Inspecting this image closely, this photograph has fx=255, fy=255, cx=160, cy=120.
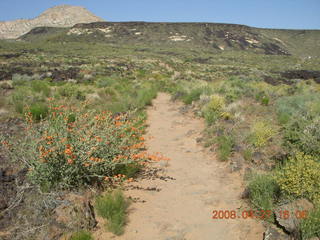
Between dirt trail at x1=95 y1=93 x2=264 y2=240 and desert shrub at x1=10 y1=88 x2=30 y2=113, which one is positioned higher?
desert shrub at x1=10 y1=88 x2=30 y2=113

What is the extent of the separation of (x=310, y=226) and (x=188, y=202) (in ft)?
6.19

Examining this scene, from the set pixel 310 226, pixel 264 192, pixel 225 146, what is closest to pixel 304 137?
pixel 225 146

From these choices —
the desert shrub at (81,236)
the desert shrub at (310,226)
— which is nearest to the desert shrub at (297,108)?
the desert shrub at (310,226)

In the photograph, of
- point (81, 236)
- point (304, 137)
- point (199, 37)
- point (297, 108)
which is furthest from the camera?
point (199, 37)

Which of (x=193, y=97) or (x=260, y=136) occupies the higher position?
(x=193, y=97)

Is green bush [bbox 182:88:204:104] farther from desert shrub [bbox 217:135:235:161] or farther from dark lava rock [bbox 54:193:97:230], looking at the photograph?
dark lava rock [bbox 54:193:97:230]

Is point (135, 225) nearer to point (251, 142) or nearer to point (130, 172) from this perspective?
point (130, 172)

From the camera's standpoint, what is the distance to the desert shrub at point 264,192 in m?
3.94

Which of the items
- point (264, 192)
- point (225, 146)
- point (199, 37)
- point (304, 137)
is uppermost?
point (199, 37)

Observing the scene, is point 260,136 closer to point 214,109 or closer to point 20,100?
point 214,109

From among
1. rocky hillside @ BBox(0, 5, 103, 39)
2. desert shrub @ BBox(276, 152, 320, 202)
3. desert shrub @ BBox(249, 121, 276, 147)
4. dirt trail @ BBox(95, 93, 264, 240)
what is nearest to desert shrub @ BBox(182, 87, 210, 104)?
dirt trail @ BBox(95, 93, 264, 240)

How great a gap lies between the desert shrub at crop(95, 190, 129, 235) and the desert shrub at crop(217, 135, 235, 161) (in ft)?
8.93

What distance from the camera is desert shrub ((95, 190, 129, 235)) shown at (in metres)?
3.69

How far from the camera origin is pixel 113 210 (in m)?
3.97
